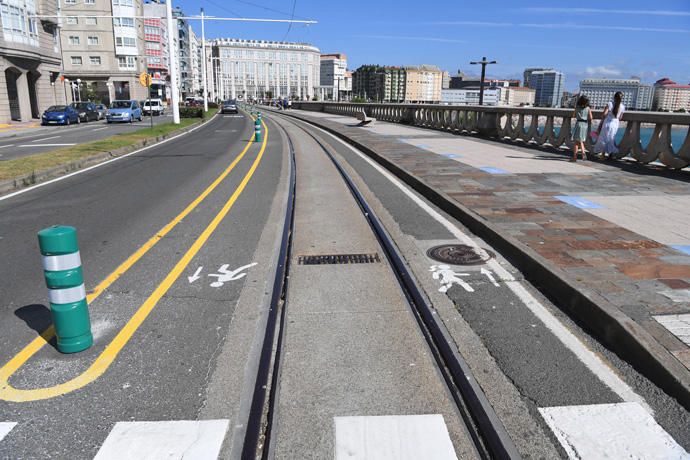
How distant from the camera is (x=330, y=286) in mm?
5445

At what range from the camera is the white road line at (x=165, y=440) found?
113 inches

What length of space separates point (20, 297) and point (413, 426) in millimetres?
3956

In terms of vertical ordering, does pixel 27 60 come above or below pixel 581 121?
above

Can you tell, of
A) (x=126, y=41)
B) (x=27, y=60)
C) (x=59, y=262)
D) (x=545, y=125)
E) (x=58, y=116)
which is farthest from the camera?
(x=126, y=41)

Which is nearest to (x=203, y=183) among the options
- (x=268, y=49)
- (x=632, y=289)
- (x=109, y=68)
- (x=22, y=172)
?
(x=22, y=172)

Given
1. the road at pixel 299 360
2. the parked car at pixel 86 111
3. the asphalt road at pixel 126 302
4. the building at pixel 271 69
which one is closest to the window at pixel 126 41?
the parked car at pixel 86 111

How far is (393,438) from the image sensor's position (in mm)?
3029

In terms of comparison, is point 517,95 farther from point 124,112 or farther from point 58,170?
point 58,170

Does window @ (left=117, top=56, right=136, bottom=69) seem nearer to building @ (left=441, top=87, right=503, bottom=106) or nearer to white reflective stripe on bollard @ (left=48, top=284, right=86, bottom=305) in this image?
building @ (left=441, top=87, right=503, bottom=106)

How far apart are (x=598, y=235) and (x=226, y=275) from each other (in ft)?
14.4

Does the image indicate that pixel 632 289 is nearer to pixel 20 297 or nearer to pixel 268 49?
pixel 20 297

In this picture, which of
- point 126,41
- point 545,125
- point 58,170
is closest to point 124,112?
point 58,170

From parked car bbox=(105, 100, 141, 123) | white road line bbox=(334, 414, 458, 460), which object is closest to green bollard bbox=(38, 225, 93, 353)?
white road line bbox=(334, 414, 458, 460)

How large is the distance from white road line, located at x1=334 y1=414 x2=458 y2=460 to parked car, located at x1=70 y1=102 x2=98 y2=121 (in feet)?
147
